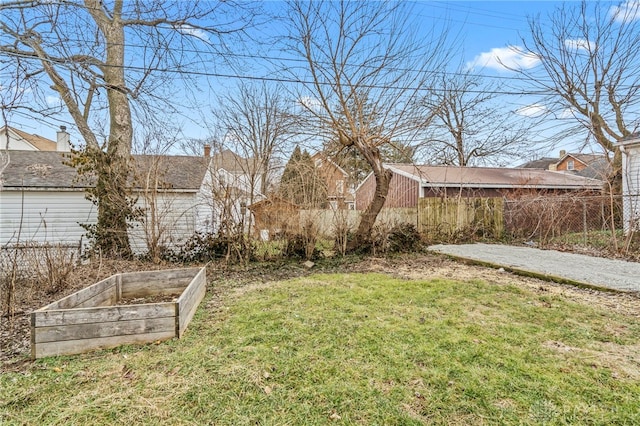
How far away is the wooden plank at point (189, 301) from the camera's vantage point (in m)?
3.24

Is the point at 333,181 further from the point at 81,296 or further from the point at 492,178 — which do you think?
the point at 492,178

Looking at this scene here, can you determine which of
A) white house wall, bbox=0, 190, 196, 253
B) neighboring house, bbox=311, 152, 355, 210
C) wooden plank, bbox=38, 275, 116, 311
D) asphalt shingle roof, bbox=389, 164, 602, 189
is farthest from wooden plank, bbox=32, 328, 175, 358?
asphalt shingle roof, bbox=389, 164, 602, 189

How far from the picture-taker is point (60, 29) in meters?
5.65

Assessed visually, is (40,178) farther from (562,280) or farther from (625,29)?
(625,29)

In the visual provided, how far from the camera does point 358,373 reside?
2.50 metres

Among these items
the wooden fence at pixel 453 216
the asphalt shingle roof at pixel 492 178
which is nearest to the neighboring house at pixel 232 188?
the wooden fence at pixel 453 216

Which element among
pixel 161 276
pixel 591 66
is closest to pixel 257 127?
pixel 161 276

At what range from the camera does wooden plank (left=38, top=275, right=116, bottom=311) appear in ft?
10.1

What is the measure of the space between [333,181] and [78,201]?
310 inches

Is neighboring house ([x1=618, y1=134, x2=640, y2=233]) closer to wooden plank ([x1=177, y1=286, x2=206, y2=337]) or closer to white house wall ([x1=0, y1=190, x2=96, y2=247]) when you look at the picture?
wooden plank ([x1=177, y1=286, x2=206, y2=337])

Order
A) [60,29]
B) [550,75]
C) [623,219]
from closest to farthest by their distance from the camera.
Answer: [60,29]
[623,219]
[550,75]

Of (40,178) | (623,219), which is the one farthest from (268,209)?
(623,219)

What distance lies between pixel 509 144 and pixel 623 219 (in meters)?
10.4

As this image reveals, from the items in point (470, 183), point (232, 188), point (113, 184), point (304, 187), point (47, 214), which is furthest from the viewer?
point (470, 183)
